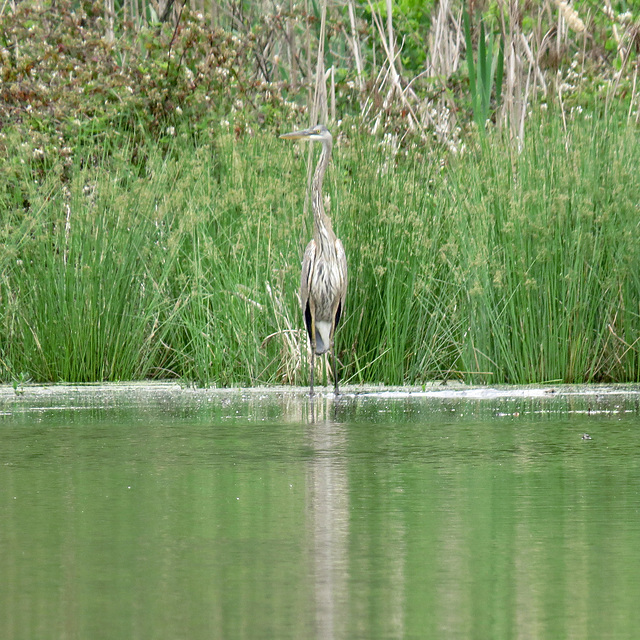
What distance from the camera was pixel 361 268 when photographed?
7918mm

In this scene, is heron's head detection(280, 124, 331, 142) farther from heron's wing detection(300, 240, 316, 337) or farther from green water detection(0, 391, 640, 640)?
green water detection(0, 391, 640, 640)

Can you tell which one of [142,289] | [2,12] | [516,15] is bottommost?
[142,289]

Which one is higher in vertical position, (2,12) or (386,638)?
(2,12)

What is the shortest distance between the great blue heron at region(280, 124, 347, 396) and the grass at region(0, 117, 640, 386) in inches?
10.8

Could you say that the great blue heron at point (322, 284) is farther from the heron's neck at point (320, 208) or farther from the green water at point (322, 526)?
the green water at point (322, 526)

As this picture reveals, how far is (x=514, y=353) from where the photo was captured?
7566 millimetres

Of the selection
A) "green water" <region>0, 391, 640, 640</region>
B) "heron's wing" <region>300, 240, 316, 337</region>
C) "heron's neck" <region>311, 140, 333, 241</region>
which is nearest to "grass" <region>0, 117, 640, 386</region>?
"heron's neck" <region>311, 140, 333, 241</region>

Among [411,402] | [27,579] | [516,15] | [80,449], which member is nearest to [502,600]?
[27,579]

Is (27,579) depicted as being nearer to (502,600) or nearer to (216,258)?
(502,600)

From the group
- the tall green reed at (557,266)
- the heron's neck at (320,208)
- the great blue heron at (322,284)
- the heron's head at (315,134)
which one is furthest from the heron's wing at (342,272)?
the heron's head at (315,134)

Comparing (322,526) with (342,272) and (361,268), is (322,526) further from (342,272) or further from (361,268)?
(361,268)

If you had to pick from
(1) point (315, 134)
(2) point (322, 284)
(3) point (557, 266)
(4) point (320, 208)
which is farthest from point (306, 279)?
(3) point (557, 266)

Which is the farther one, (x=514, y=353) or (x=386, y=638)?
(x=514, y=353)

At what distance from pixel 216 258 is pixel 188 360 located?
68cm
